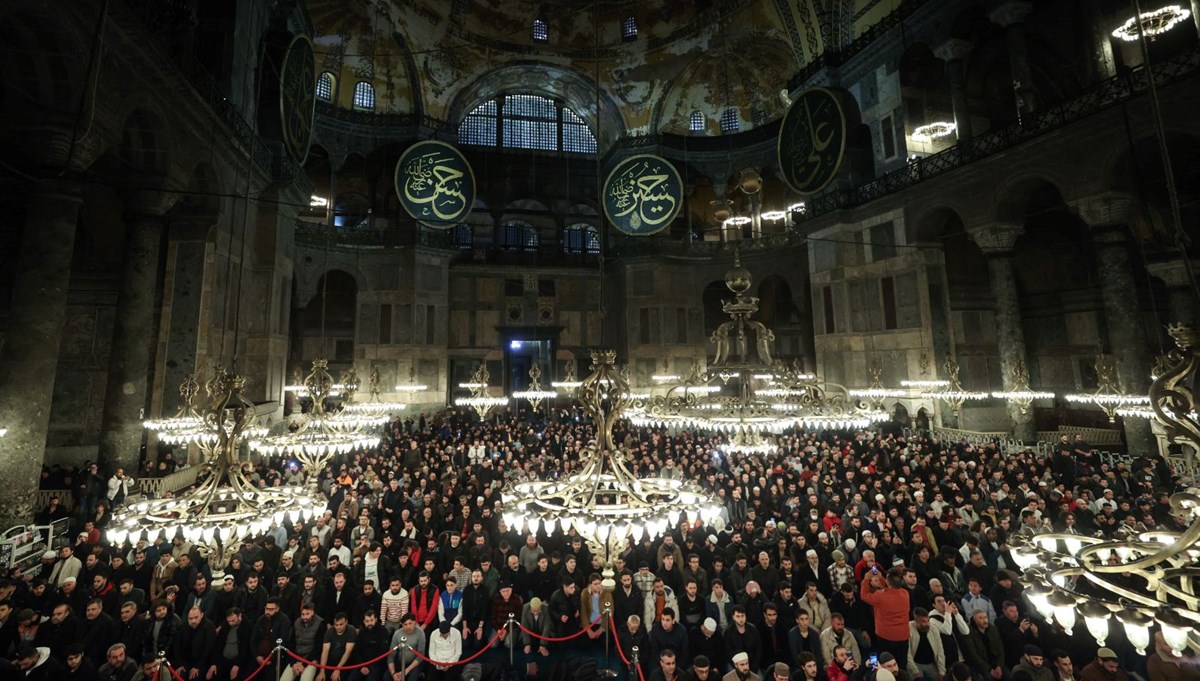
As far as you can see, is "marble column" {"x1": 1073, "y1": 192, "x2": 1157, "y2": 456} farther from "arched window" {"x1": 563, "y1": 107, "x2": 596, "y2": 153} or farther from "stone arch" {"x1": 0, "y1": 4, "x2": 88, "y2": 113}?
"arched window" {"x1": 563, "y1": 107, "x2": 596, "y2": 153}

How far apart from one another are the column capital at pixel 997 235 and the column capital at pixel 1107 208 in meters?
1.63

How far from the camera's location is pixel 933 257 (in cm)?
1320

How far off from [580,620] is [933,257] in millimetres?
12665

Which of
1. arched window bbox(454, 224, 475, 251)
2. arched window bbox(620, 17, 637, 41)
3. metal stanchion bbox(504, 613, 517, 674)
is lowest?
metal stanchion bbox(504, 613, 517, 674)

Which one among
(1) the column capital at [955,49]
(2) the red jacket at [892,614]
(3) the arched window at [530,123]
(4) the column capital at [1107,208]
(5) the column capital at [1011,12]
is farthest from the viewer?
(3) the arched window at [530,123]

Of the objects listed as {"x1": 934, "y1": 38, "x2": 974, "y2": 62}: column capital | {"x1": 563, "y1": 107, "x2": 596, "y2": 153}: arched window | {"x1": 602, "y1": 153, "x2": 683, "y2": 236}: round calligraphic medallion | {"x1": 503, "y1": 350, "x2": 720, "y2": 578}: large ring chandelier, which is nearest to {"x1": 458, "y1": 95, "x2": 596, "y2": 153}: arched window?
{"x1": 563, "y1": 107, "x2": 596, "y2": 153}: arched window

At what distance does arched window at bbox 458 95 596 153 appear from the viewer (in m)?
20.7

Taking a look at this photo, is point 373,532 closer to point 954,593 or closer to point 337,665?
point 337,665

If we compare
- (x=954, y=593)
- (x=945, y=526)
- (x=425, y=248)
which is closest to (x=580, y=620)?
(x=954, y=593)

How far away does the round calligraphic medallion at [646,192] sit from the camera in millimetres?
8445

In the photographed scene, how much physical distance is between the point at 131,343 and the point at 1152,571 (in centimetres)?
1146

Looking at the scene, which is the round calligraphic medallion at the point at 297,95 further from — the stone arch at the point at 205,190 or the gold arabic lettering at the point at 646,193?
the gold arabic lettering at the point at 646,193

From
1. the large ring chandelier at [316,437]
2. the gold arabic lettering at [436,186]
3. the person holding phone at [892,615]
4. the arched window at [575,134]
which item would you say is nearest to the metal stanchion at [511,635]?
the large ring chandelier at [316,437]

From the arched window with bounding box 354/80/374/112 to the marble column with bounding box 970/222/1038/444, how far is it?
59.9ft
